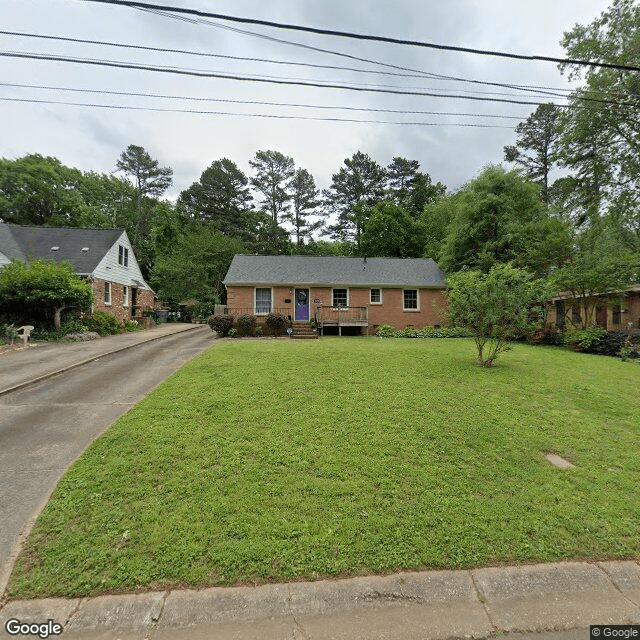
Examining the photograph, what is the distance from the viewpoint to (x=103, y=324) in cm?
1622

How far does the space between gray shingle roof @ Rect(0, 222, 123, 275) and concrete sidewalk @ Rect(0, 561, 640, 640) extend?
1940cm

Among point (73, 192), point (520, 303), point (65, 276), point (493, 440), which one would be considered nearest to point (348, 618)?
point (493, 440)

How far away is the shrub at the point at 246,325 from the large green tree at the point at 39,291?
7.43 metres

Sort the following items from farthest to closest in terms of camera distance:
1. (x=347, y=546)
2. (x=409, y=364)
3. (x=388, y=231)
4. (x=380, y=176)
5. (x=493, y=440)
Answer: (x=380, y=176) < (x=388, y=231) < (x=409, y=364) < (x=493, y=440) < (x=347, y=546)

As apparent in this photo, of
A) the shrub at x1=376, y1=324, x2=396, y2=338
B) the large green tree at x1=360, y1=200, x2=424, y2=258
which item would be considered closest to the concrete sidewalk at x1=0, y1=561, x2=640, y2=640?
the shrub at x1=376, y1=324, x2=396, y2=338

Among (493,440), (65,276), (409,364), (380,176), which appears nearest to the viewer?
(493,440)

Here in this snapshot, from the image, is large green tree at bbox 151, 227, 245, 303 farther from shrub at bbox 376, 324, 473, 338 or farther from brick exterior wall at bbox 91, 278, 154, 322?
shrub at bbox 376, 324, 473, 338

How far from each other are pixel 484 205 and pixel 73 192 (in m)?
36.0

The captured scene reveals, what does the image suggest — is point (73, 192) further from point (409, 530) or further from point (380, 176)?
point (409, 530)

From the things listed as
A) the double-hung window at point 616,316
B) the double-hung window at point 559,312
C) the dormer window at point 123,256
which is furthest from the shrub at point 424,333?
the dormer window at point 123,256

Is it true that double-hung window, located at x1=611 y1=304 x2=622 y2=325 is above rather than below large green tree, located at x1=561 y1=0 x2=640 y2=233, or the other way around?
below

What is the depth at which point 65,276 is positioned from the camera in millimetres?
14359

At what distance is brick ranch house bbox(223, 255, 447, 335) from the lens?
17672 mm

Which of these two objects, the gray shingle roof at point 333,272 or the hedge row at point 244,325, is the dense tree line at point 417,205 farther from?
the hedge row at point 244,325
